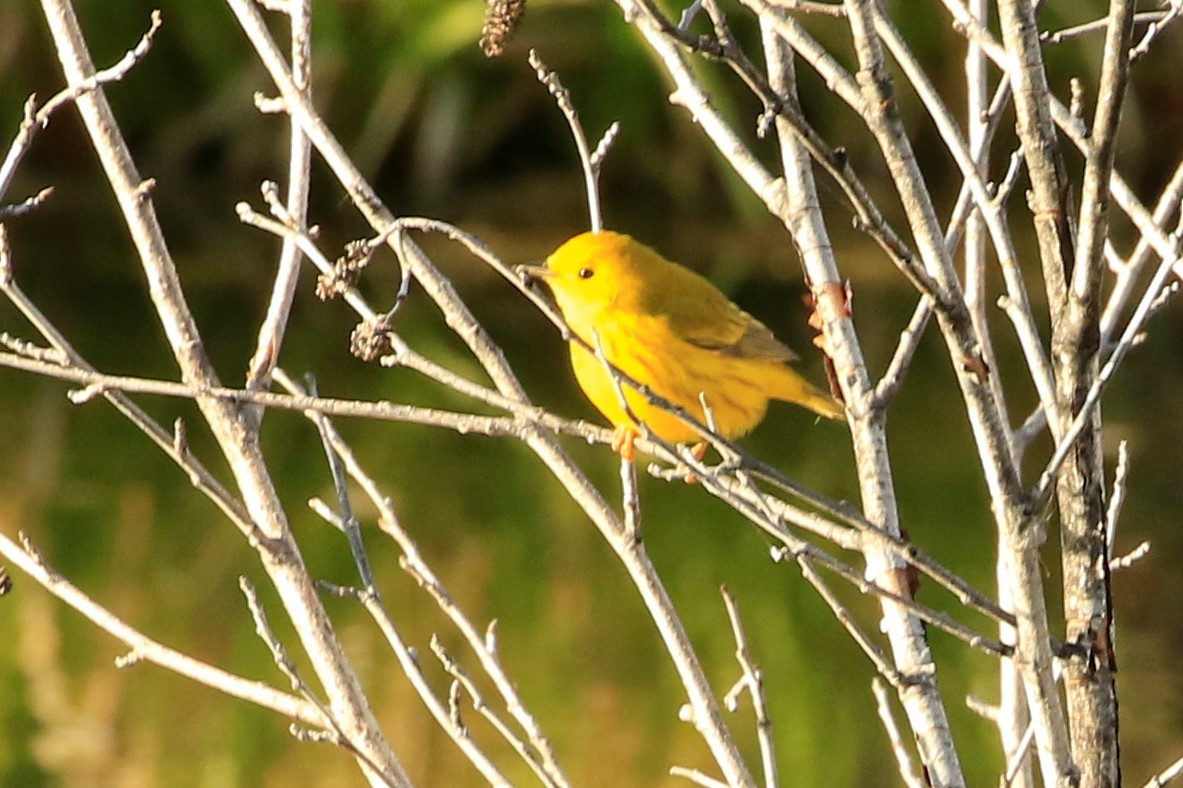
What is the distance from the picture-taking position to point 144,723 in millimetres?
5570

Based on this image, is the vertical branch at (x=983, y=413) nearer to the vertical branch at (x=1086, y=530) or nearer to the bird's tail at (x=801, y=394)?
the vertical branch at (x=1086, y=530)

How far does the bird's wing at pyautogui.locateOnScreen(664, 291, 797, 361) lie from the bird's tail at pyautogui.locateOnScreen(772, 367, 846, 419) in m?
0.04

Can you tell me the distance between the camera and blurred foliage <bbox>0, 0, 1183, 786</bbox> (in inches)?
215

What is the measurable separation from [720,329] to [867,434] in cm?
205

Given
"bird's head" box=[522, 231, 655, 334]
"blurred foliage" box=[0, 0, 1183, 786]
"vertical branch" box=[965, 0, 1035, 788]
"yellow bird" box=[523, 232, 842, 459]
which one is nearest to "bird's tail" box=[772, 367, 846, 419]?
"yellow bird" box=[523, 232, 842, 459]

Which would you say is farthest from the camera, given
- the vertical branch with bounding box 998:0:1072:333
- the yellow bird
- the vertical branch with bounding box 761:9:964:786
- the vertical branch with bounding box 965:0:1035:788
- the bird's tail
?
A: the bird's tail

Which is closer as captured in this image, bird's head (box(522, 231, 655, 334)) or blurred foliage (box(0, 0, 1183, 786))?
bird's head (box(522, 231, 655, 334))

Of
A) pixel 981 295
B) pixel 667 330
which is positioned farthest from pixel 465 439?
pixel 981 295

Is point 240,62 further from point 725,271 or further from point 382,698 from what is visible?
point 382,698

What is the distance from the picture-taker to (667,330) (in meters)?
3.78

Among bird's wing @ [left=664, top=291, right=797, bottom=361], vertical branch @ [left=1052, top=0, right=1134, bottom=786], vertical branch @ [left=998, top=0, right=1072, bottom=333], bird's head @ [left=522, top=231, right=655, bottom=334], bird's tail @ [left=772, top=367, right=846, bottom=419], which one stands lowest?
vertical branch @ [left=1052, top=0, right=1134, bottom=786]

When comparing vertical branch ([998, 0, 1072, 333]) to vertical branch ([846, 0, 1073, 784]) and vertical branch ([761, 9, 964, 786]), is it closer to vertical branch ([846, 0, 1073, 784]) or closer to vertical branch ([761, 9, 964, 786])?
vertical branch ([846, 0, 1073, 784])

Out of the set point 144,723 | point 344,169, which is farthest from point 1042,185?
point 144,723

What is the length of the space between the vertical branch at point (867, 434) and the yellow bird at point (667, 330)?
5.19 ft
